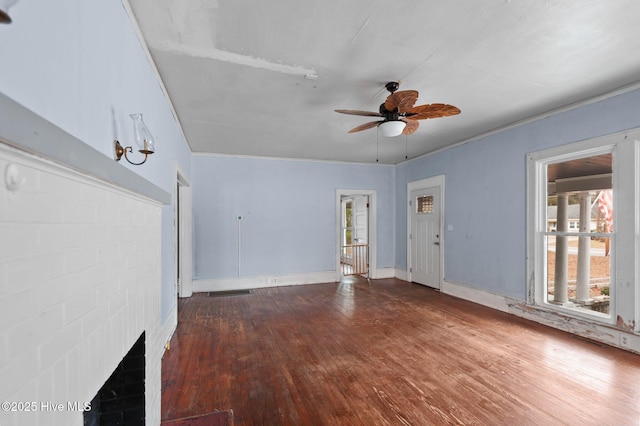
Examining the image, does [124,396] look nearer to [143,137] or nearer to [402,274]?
[143,137]

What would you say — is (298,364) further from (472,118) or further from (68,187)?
(472,118)

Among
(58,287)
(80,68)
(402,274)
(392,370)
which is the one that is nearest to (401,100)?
(80,68)

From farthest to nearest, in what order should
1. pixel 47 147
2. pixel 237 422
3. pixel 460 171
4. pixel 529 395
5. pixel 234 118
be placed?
pixel 460 171 < pixel 234 118 < pixel 529 395 < pixel 237 422 < pixel 47 147

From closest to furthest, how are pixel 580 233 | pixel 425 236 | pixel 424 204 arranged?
pixel 580 233
pixel 425 236
pixel 424 204

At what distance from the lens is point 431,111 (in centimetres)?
264

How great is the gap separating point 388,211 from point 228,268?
3.69m

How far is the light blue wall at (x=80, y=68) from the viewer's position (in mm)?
808

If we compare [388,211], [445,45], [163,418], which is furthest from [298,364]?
[388,211]

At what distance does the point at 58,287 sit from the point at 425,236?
578 cm

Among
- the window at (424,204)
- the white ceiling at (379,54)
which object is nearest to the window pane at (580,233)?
the white ceiling at (379,54)

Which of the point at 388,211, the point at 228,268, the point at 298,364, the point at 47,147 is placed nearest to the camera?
the point at 47,147

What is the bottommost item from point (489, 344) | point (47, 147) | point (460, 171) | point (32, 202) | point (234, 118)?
point (489, 344)

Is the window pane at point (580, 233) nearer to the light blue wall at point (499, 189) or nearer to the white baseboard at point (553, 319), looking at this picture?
the white baseboard at point (553, 319)

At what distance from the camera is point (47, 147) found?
588 millimetres
